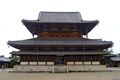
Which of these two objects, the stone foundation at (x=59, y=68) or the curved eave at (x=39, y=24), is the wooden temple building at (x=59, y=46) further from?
the stone foundation at (x=59, y=68)

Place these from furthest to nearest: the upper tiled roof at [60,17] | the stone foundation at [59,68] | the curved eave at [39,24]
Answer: the upper tiled roof at [60,17] < the curved eave at [39,24] < the stone foundation at [59,68]

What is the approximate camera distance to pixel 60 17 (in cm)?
4653

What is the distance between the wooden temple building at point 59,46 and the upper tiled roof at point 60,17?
18cm

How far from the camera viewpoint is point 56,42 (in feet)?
137

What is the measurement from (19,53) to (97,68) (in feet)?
43.4

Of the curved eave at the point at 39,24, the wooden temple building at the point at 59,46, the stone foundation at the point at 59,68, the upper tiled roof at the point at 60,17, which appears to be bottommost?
the stone foundation at the point at 59,68

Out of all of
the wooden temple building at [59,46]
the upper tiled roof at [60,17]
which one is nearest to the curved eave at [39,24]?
the wooden temple building at [59,46]

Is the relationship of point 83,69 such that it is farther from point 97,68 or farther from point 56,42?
point 56,42

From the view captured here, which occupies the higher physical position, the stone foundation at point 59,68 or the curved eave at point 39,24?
the curved eave at point 39,24

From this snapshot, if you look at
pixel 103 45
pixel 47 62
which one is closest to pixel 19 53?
pixel 47 62

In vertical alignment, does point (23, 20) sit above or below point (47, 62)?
above

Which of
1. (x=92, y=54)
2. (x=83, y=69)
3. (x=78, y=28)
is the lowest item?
(x=83, y=69)

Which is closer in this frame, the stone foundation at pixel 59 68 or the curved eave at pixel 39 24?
the stone foundation at pixel 59 68

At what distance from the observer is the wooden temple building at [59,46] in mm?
40906
